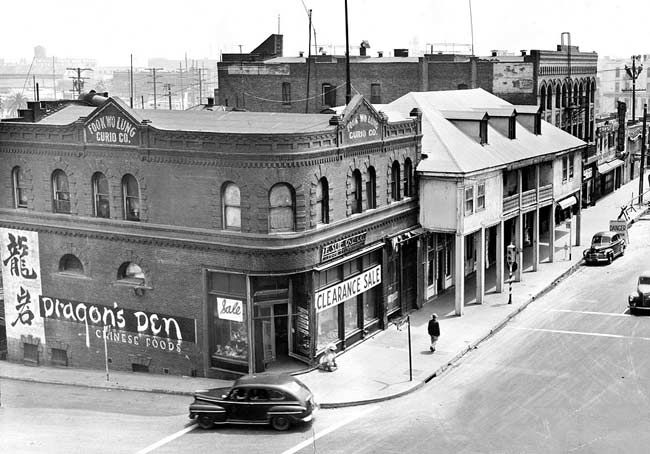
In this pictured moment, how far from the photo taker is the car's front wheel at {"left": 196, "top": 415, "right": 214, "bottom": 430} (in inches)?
1029

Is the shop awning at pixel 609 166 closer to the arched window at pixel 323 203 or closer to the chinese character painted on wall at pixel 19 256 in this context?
the arched window at pixel 323 203

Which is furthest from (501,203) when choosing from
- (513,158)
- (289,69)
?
(289,69)

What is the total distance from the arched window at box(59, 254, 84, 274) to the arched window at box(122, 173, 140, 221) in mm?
3690

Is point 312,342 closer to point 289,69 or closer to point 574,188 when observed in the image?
point 574,188

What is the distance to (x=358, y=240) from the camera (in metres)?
34.6

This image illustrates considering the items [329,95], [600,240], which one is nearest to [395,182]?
[600,240]

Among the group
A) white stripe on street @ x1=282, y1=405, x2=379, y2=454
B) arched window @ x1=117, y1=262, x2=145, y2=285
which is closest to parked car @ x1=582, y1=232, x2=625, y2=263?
white stripe on street @ x1=282, y1=405, x2=379, y2=454

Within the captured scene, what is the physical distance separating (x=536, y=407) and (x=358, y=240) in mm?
10327

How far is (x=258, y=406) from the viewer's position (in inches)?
1021

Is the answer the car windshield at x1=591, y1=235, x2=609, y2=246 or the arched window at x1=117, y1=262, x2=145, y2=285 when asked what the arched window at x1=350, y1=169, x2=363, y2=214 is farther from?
the car windshield at x1=591, y1=235, x2=609, y2=246

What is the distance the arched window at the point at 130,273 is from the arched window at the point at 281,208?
6.37 metres

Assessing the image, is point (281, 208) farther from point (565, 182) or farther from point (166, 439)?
point (565, 182)

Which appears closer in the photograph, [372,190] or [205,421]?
[205,421]

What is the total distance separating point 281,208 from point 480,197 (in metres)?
12.9
